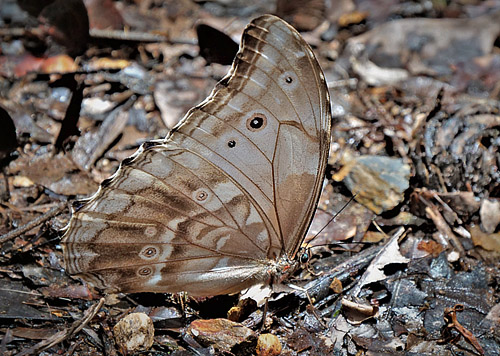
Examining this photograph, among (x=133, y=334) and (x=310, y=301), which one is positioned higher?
(x=133, y=334)

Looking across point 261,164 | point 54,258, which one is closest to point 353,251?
point 261,164

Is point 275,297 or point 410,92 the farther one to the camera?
point 410,92

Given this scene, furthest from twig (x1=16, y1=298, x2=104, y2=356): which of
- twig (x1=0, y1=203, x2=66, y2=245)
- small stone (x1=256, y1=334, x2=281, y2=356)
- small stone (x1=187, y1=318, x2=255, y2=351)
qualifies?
small stone (x1=256, y1=334, x2=281, y2=356)

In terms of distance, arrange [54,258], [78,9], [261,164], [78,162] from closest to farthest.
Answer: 1. [261,164]
2. [54,258]
3. [78,162]
4. [78,9]

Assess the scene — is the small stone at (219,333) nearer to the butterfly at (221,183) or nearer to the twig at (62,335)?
the butterfly at (221,183)

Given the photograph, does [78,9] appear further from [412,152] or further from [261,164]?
[412,152]

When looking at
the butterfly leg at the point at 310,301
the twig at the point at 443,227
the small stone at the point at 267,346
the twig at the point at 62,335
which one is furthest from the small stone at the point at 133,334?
the twig at the point at 443,227

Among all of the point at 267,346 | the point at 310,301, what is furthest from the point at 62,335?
the point at 310,301

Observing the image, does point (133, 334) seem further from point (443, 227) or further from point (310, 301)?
point (443, 227)
